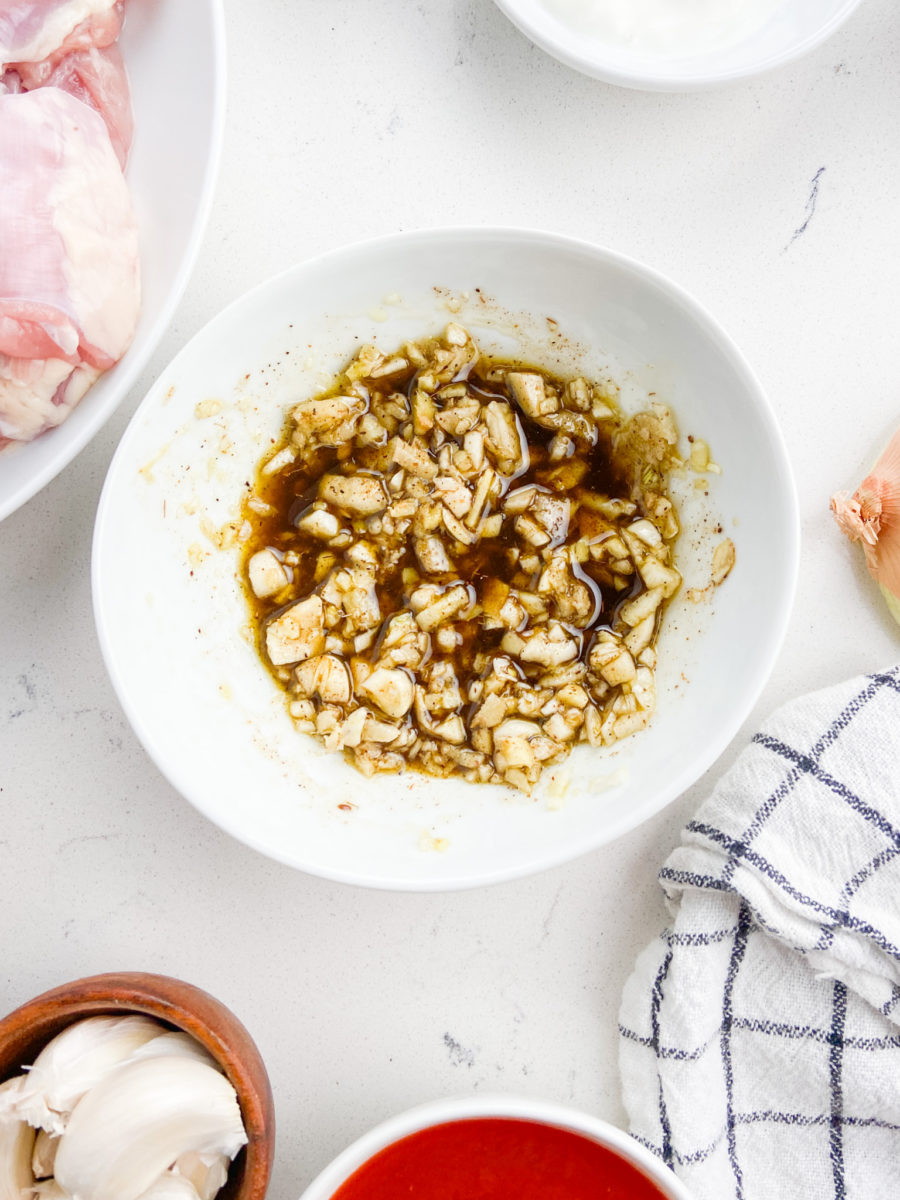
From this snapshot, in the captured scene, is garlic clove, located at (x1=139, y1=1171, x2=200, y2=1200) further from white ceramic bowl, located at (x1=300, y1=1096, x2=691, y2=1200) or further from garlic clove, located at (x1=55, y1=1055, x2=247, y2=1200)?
white ceramic bowl, located at (x1=300, y1=1096, x2=691, y2=1200)

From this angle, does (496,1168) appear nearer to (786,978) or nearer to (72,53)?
(786,978)

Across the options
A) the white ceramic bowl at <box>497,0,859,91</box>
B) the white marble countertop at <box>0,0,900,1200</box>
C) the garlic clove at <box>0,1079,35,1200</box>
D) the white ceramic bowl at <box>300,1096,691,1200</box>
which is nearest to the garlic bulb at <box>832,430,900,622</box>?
the white marble countertop at <box>0,0,900,1200</box>

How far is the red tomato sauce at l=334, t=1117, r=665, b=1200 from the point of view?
105 centimetres

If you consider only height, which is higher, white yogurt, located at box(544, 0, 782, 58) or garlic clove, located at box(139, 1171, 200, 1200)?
white yogurt, located at box(544, 0, 782, 58)

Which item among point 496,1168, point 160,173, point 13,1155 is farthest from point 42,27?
point 496,1168

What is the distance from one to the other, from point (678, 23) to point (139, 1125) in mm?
1277

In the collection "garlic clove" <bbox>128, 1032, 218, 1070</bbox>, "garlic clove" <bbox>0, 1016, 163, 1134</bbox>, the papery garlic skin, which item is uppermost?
"garlic clove" <bbox>128, 1032, 218, 1070</bbox>

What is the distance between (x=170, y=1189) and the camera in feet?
3.19

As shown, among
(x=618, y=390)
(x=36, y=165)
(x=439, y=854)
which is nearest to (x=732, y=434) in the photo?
(x=618, y=390)

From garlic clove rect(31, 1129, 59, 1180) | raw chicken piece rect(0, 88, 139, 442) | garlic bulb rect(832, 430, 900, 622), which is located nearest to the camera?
raw chicken piece rect(0, 88, 139, 442)

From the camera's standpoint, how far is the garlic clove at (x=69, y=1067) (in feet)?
3.15

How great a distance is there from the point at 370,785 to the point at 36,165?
699 mm

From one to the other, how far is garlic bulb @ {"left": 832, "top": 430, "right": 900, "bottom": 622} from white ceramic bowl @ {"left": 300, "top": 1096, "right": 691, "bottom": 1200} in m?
0.66

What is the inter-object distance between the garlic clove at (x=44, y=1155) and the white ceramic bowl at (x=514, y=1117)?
0.27 meters
